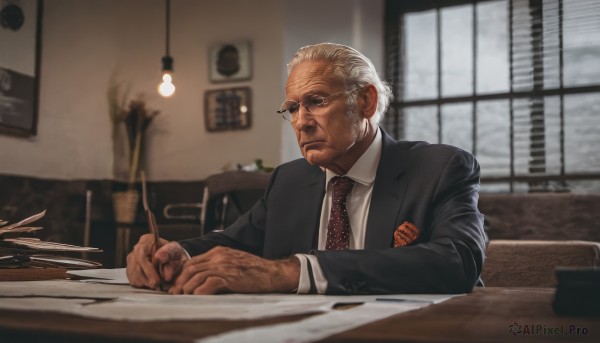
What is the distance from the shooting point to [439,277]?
1366 millimetres

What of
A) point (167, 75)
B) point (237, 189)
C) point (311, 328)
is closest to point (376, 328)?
point (311, 328)

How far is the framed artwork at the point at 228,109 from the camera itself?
5820 millimetres

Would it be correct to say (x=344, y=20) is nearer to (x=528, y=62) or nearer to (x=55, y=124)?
(x=528, y=62)

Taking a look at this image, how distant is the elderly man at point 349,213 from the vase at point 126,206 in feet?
12.3

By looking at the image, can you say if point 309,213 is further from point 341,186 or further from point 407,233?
point 407,233

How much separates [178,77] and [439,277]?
5.13 m

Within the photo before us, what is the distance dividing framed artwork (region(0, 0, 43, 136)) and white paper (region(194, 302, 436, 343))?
4911 mm

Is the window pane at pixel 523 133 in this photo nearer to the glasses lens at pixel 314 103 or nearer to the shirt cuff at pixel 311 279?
the glasses lens at pixel 314 103

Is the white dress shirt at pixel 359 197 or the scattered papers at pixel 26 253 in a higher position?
the white dress shirt at pixel 359 197

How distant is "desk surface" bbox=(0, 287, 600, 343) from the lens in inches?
25.2

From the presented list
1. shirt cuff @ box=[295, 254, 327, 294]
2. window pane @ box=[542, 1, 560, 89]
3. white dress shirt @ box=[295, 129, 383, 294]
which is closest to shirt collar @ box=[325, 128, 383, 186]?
white dress shirt @ box=[295, 129, 383, 294]

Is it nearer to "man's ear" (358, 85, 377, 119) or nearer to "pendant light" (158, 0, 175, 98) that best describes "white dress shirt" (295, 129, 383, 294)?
"man's ear" (358, 85, 377, 119)

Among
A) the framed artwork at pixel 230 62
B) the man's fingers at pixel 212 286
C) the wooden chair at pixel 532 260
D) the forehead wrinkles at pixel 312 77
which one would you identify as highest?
the framed artwork at pixel 230 62

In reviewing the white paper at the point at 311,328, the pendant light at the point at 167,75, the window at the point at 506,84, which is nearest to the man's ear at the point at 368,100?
the white paper at the point at 311,328
